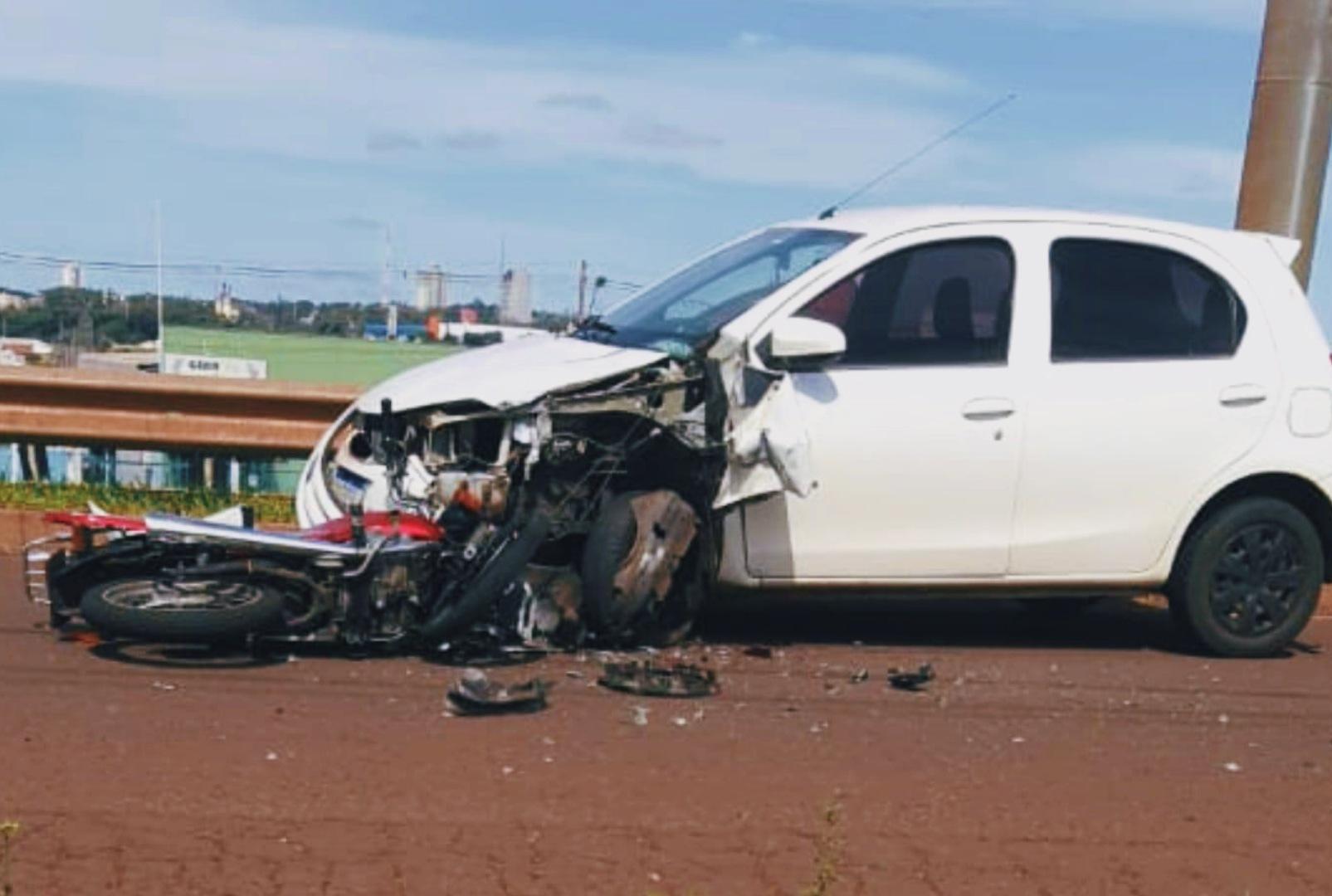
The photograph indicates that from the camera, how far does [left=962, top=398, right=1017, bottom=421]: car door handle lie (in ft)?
27.3

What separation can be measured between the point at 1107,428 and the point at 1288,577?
3.67 feet

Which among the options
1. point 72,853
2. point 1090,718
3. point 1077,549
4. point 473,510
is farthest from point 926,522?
point 72,853

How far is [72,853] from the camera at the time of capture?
16.9ft

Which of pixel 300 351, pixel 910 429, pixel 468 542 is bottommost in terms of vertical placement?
pixel 468 542

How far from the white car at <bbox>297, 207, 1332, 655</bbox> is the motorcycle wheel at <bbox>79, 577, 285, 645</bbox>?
0.77 m

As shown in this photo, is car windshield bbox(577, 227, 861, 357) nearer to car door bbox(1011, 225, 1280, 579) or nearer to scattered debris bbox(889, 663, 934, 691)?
car door bbox(1011, 225, 1280, 579)

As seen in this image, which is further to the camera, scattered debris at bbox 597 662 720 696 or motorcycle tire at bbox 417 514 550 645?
motorcycle tire at bbox 417 514 550 645

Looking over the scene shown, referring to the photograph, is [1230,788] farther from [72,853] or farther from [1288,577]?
[72,853]

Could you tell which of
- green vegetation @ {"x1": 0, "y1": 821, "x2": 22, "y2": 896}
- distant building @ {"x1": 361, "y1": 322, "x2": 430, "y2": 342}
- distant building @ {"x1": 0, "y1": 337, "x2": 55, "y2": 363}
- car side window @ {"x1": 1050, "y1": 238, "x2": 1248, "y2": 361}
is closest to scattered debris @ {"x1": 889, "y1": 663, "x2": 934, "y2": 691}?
car side window @ {"x1": 1050, "y1": 238, "x2": 1248, "y2": 361}

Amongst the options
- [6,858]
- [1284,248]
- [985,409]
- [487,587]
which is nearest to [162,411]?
[487,587]

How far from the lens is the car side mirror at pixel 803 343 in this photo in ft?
25.9

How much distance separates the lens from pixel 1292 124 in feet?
35.3

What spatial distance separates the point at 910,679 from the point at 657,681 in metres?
1.09

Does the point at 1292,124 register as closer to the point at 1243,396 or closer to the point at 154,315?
the point at 1243,396
